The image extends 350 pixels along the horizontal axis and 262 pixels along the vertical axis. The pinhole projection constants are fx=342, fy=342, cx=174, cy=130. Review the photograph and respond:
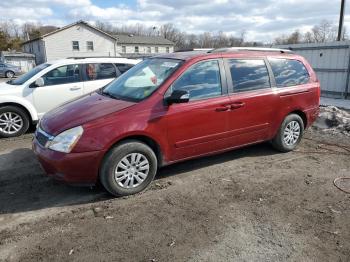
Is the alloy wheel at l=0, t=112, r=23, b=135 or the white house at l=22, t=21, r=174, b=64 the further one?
the white house at l=22, t=21, r=174, b=64

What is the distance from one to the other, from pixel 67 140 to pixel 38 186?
47.1 inches

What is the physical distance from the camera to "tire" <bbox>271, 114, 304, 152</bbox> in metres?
6.03

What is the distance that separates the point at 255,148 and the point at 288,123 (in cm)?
83

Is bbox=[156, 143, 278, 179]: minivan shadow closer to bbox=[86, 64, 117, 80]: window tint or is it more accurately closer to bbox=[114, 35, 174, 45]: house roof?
bbox=[86, 64, 117, 80]: window tint

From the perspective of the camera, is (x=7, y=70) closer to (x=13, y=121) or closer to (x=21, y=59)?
(x=21, y=59)

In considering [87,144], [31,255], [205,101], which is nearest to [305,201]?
[205,101]

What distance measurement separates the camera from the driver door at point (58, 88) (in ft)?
25.9

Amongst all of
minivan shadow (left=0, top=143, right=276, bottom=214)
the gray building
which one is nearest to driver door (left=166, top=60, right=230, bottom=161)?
minivan shadow (left=0, top=143, right=276, bottom=214)

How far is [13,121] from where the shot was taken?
7688 millimetres

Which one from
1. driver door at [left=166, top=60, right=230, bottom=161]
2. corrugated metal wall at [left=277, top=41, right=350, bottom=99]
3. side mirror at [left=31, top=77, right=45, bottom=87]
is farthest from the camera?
corrugated metal wall at [left=277, top=41, right=350, bottom=99]

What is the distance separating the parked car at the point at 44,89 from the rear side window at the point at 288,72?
4485 mm

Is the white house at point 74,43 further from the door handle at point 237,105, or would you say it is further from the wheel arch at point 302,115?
the door handle at point 237,105

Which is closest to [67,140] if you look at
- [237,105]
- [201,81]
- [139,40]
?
[201,81]

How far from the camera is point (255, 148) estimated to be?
6543 mm
